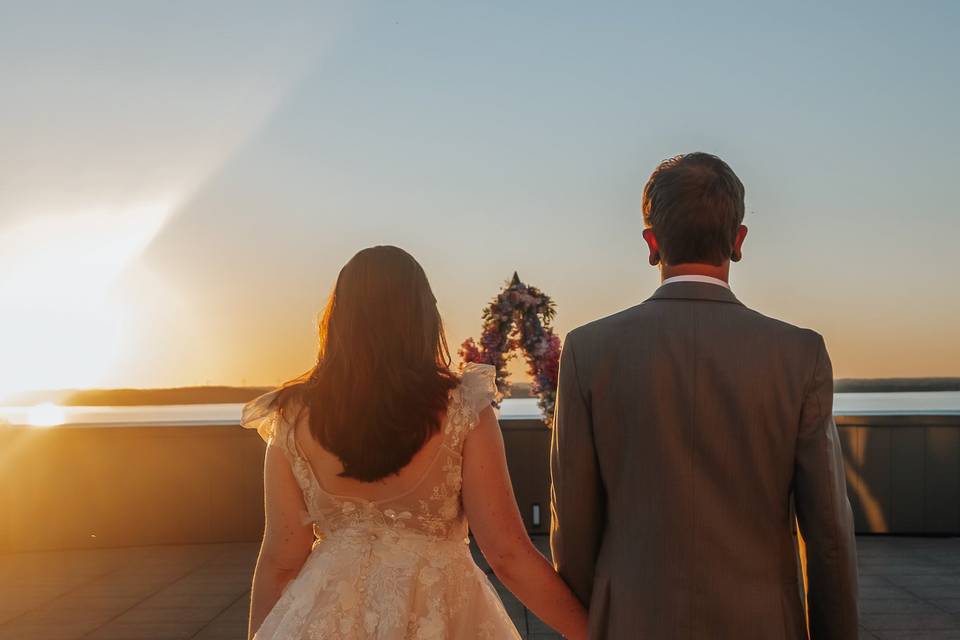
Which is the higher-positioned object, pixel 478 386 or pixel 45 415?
pixel 478 386

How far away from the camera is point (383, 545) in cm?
218

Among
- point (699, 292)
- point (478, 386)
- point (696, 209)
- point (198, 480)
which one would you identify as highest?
point (696, 209)

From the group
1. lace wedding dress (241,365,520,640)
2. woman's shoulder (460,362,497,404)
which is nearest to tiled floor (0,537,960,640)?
lace wedding dress (241,365,520,640)

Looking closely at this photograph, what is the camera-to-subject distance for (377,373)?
6.48ft

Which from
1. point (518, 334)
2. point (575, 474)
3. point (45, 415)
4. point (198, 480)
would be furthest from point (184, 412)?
point (575, 474)

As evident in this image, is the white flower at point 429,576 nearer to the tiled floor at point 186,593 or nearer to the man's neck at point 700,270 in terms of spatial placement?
the man's neck at point 700,270

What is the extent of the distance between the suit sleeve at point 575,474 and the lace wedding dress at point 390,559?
0.75ft

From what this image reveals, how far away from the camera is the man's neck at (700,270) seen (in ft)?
6.15

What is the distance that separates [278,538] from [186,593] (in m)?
4.32

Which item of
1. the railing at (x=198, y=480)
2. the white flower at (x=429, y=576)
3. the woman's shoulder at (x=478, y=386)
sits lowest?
the railing at (x=198, y=480)

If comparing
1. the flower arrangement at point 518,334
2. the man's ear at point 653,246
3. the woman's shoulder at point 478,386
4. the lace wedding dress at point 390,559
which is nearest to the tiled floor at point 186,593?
the flower arrangement at point 518,334

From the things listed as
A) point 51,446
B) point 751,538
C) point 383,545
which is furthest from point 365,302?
point 51,446

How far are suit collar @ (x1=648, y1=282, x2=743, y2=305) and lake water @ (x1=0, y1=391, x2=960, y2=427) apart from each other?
6222 mm

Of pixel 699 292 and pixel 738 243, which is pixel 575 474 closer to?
pixel 699 292
